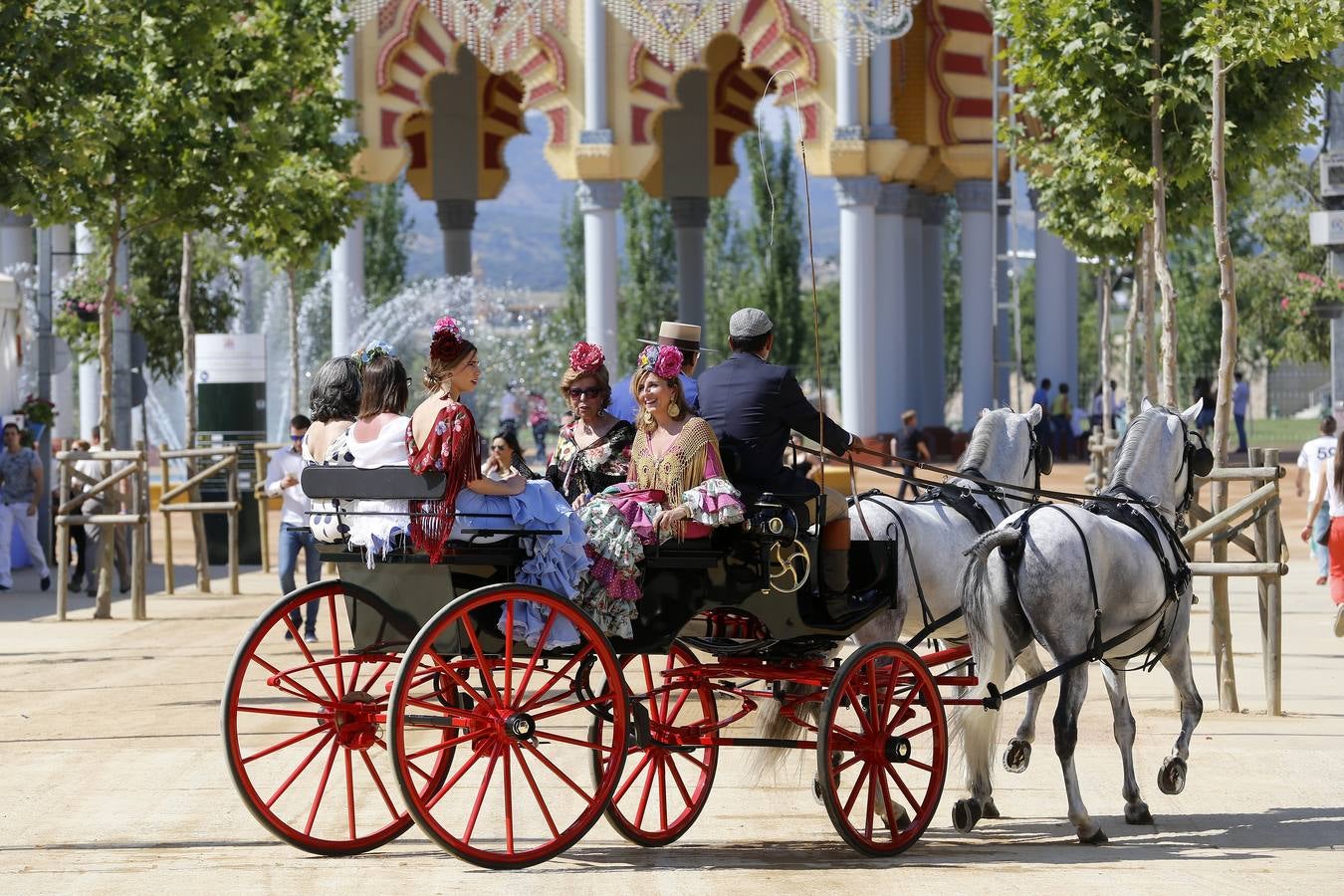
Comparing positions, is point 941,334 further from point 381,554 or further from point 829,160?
point 381,554

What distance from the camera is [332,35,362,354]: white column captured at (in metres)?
34.0

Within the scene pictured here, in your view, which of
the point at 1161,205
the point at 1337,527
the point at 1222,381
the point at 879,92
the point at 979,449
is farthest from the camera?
the point at 879,92

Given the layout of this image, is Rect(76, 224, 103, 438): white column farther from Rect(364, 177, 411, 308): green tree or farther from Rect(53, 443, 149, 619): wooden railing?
Rect(364, 177, 411, 308): green tree

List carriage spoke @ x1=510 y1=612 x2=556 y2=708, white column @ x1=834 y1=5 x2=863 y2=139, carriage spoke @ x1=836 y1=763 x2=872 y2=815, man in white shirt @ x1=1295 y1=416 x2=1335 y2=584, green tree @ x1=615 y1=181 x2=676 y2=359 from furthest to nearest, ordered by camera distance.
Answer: green tree @ x1=615 y1=181 x2=676 y2=359, white column @ x1=834 y1=5 x2=863 y2=139, man in white shirt @ x1=1295 y1=416 x2=1335 y2=584, carriage spoke @ x1=836 y1=763 x2=872 y2=815, carriage spoke @ x1=510 y1=612 x2=556 y2=708

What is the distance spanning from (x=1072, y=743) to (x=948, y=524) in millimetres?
1607

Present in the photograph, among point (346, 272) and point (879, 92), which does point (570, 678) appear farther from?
point (346, 272)

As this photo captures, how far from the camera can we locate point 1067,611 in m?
8.71

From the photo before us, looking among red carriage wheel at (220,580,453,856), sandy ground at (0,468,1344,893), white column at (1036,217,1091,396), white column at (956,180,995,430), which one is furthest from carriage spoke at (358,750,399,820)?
white column at (1036,217,1091,396)

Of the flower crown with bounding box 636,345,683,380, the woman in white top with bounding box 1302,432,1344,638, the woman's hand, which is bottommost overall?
the woman in white top with bounding box 1302,432,1344,638

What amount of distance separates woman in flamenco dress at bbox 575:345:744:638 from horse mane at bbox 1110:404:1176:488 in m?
2.01

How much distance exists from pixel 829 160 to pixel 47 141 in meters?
20.5

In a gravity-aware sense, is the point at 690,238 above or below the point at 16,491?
above

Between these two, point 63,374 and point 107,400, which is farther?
point 63,374

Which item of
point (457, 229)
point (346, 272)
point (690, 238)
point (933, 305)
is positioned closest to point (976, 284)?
point (933, 305)
